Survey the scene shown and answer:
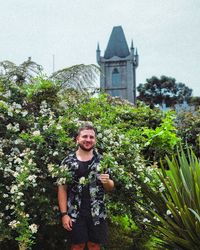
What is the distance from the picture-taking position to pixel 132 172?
17.3 feet

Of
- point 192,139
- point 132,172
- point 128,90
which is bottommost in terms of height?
point 132,172

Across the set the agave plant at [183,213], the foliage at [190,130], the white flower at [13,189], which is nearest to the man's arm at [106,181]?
the agave plant at [183,213]

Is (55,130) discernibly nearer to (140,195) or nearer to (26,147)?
(26,147)

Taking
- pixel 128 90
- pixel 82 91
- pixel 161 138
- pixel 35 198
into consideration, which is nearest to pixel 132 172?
pixel 35 198

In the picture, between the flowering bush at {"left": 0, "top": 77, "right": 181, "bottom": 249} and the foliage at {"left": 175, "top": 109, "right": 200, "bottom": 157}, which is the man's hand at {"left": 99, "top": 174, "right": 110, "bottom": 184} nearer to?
the flowering bush at {"left": 0, "top": 77, "right": 181, "bottom": 249}

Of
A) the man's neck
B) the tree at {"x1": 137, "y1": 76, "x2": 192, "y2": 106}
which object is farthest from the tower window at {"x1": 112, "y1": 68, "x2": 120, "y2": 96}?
the man's neck

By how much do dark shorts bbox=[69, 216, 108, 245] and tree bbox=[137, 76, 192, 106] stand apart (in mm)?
56946

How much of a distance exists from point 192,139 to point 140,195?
8583 mm

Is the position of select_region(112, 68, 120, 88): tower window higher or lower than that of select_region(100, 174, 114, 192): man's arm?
higher

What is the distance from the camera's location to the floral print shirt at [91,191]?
3961mm

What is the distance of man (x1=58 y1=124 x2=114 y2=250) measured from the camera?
3.95m

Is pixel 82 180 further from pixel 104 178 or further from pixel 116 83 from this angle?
pixel 116 83

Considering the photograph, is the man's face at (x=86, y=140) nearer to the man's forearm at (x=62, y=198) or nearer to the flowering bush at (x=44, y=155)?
the flowering bush at (x=44, y=155)

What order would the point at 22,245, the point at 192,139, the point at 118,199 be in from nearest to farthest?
the point at 22,245, the point at 118,199, the point at 192,139
